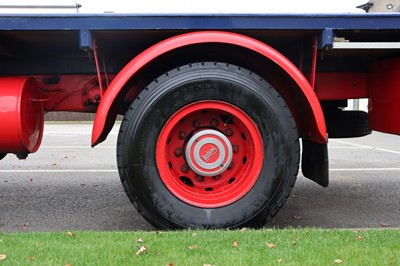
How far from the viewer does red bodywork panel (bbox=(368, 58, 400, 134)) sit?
3.84m

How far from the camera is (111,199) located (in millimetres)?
5086

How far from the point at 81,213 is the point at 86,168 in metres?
3.12

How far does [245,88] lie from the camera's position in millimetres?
3350

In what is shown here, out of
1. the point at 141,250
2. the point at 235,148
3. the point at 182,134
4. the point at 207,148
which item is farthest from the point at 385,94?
the point at 141,250

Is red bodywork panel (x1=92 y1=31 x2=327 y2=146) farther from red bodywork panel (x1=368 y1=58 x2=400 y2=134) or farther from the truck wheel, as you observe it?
red bodywork panel (x1=368 y1=58 x2=400 y2=134)

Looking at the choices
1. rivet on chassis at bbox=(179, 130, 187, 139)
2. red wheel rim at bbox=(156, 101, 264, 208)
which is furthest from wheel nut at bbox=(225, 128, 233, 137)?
rivet on chassis at bbox=(179, 130, 187, 139)

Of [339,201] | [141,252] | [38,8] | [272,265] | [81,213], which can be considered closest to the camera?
[272,265]

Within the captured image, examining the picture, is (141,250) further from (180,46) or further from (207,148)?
(180,46)

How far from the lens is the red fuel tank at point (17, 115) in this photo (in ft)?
11.3

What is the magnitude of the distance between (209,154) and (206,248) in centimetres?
71

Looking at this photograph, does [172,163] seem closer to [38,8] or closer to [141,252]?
[141,252]

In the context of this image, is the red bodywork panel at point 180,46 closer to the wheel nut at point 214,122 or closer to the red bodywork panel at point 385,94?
the wheel nut at point 214,122

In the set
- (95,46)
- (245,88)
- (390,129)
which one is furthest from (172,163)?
(390,129)

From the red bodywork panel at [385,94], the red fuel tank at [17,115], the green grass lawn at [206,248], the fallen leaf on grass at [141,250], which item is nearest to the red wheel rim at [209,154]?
the green grass lawn at [206,248]
